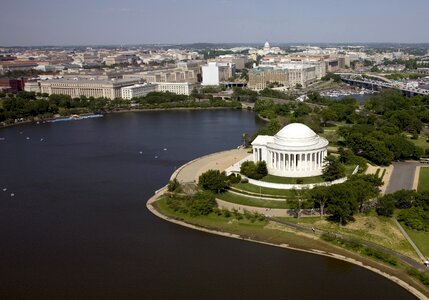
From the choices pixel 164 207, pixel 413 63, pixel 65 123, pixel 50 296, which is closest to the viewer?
pixel 50 296

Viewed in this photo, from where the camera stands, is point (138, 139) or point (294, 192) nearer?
point (294, 192)

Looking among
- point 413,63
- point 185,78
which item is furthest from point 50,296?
point 413,63

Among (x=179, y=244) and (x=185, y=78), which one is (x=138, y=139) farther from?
(x=185, y=78)

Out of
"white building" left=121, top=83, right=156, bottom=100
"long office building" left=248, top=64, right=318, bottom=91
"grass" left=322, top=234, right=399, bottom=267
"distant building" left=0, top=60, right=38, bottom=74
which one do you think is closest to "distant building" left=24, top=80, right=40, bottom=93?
"white building" left=121, top=83, right=156, bottom=100

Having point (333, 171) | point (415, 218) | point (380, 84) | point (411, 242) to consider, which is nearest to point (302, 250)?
point (411, 242)

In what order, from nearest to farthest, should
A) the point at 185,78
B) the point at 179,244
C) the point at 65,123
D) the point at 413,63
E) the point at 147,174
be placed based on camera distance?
the point at 179,244, the point at 147,174, the point at 65,123, the point at 185,78, the point at 413,63

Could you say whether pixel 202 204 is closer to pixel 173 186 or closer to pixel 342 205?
pixel 173 186

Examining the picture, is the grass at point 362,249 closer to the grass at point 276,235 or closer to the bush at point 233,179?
the grass at point 276,235
